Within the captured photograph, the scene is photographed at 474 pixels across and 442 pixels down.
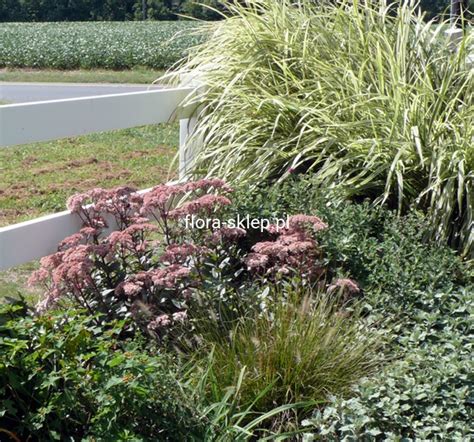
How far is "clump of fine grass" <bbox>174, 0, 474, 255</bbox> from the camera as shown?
15.6 feet

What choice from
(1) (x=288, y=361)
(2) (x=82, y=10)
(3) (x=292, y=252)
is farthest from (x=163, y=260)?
(2) (x=82, y=10)

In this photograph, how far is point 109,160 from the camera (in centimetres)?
876

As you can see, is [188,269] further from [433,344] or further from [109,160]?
[109,160]

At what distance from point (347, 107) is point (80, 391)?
268 cm

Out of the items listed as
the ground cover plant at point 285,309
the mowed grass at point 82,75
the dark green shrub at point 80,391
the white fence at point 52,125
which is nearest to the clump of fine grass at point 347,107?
the ground cover plant at point 285,309

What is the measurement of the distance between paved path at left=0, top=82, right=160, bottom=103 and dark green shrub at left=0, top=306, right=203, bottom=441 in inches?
530

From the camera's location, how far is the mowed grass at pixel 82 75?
66.0ft

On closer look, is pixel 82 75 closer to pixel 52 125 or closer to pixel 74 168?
pixel 74 168

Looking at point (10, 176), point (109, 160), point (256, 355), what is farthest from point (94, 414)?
→ point (109, 160)

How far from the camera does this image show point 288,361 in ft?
11.1

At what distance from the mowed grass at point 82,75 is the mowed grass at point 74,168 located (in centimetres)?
986

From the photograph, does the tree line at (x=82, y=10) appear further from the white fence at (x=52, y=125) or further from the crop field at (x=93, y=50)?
the white fence at (x=52, y=125)

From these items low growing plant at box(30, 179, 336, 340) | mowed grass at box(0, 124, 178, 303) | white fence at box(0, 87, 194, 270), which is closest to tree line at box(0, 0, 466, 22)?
mowed grass at box(0, 124, 178, 303)

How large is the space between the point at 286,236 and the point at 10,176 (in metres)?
4.62
